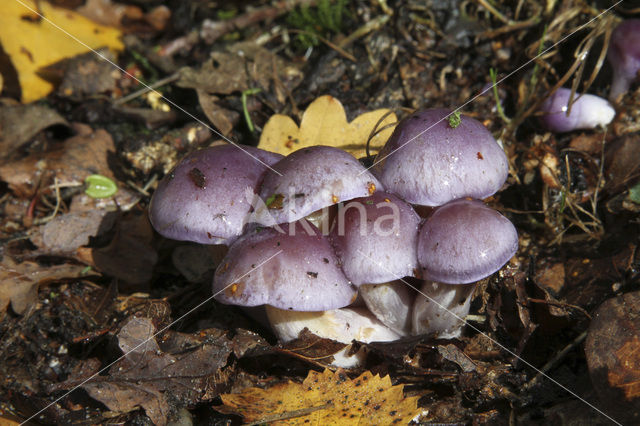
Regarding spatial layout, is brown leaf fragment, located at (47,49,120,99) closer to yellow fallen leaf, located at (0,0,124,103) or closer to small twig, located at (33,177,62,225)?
yellow fallen leaf, located at (0,0,124,103)

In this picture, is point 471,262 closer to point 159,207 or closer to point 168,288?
point 159,207

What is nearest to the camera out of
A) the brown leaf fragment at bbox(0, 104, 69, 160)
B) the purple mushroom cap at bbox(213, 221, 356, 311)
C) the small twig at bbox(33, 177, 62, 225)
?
the purple mushroom cap at bbox(213, 221, 356, 311)

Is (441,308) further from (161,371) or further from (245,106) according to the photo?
(245,106)

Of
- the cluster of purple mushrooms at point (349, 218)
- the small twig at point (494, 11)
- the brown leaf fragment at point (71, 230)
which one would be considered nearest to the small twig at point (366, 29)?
the small twig at point (494, 11)

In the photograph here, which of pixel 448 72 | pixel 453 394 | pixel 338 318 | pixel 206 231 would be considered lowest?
pixel 453 394

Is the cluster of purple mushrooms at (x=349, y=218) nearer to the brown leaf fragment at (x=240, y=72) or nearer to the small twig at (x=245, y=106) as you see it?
the small twig at (x=245, y=106)

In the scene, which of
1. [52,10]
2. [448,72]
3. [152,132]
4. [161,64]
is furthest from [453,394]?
[52,10]

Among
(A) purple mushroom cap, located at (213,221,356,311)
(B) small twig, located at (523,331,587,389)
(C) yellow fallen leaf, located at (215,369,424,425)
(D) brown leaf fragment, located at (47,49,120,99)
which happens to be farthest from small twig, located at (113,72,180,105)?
(B) small twig, located at (523,331,587,389)
